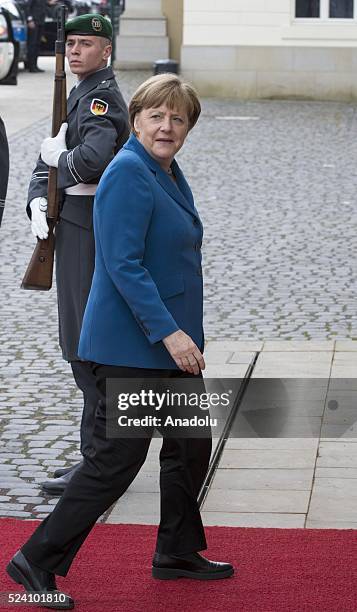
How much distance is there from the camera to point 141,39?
27.2 metres

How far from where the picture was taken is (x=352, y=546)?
5031 mm

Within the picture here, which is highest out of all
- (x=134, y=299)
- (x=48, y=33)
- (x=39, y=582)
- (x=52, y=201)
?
(x=52, y=201)

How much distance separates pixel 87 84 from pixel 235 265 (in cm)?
527

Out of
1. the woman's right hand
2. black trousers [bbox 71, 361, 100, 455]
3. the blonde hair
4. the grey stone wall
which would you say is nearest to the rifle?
black trousers [bbox 71, 361, 100, 455]

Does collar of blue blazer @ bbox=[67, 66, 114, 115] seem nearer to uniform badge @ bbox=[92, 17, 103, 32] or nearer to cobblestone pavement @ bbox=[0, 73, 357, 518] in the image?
uniform badge @ bbox=[92, 17, 103, 32]

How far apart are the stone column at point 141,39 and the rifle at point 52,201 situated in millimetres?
21781

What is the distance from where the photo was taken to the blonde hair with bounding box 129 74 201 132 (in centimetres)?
446

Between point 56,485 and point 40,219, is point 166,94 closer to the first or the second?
point 40,219

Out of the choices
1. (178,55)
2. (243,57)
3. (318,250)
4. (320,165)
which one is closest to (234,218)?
(318,250)

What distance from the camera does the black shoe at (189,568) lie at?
4.76 m

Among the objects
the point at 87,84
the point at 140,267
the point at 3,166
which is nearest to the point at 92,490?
the point at 140,267

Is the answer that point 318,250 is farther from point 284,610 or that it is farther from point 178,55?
point 178,55

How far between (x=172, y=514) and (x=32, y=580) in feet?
1.73

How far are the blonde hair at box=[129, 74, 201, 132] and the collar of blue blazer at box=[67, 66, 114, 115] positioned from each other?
1.10 metres
